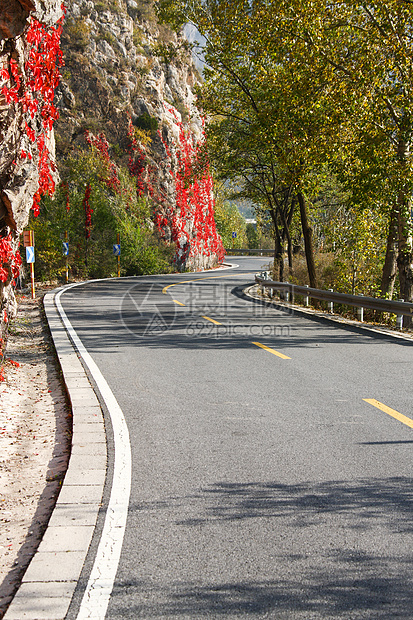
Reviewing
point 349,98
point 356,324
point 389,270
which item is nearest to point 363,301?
point 356,324

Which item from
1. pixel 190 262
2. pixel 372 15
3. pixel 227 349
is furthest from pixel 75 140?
pixel 227 349

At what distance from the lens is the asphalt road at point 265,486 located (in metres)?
2.92

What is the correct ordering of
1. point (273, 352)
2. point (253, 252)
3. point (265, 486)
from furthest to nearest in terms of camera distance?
1. point (253, 252)
2. point (273, 352)
3. point (265, 486)

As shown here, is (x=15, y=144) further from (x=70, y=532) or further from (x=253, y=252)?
(x=253, y=252)

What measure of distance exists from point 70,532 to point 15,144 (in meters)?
5.75

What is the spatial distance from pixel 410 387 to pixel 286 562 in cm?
462

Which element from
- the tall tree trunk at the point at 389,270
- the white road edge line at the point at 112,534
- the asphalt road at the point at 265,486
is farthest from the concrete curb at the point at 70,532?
the tall tree trunk at the point at 389,270

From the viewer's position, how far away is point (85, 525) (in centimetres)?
363

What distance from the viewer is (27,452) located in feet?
17.2

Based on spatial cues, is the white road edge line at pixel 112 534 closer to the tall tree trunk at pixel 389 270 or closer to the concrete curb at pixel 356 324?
the concrete curb at pixel 356 324

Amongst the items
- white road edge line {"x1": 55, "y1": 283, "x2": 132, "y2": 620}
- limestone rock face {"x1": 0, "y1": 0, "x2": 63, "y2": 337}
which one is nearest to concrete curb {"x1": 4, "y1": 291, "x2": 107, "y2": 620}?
white road edge line {"x1": 55, "y1": 283, "x2": 132, "y2": 620}

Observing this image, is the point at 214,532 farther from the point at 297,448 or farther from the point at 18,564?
the point at 297,448

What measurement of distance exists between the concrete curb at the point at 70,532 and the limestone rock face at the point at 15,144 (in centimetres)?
302

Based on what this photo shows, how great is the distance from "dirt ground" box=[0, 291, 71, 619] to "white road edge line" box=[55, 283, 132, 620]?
43 centimetres
